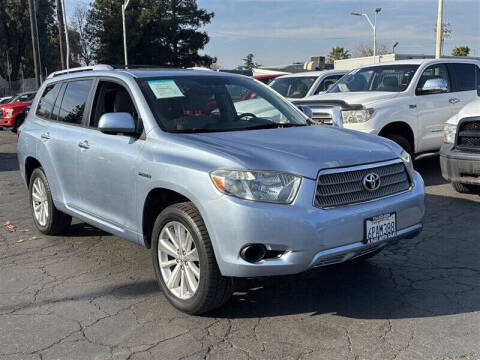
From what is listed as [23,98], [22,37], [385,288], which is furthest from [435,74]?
[22,37]

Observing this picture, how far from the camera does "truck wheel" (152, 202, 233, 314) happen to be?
354cm

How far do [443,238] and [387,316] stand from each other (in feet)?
6.82

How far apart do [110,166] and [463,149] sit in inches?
180

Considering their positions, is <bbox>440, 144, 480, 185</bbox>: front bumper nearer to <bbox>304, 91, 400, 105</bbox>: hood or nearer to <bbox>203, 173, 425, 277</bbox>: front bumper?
<bbox>304, 91, 400, 105</bbox>: hood

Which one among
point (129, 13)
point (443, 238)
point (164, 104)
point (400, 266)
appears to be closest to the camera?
point (164, 104)

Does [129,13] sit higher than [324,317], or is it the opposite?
[129,13]

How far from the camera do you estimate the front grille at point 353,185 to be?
3.52 meters

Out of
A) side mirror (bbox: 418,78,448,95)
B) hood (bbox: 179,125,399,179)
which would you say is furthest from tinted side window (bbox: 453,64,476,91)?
hood (bbox: 179,125,399,179)

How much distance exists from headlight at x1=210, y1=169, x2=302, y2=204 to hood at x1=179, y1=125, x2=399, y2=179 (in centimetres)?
5

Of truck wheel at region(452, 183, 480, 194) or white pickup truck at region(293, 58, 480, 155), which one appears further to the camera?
white pickup truck at region(293, 58, 480, 155)

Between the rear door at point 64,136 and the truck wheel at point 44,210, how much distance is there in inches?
9.9

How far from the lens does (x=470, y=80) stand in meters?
9.45

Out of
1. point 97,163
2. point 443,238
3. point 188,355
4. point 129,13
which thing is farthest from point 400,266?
point 129,13

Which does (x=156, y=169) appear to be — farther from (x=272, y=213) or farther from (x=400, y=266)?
(x=400, y=266)
